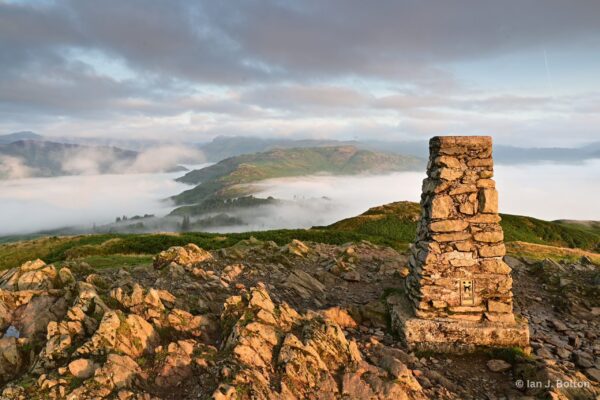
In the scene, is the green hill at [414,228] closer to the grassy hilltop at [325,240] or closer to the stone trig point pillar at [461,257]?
the grassy hilltop at [325,240]

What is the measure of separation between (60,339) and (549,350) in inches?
565

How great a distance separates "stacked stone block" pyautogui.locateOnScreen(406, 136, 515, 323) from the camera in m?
11.6

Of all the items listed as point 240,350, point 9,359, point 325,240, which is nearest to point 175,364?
point 240,350

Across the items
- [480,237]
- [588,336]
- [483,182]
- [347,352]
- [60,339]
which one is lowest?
[588,336]

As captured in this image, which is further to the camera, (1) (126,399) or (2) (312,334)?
(2) (312,334)

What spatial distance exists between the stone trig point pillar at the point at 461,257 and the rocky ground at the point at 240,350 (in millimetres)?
926

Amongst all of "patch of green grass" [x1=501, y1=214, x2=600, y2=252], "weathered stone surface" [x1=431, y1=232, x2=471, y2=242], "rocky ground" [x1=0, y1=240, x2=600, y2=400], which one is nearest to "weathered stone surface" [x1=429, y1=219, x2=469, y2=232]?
"weathered stone surface" [x1=431, y1=232, x2=471, y2=242]

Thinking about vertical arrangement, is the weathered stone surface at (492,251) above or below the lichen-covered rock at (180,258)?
above

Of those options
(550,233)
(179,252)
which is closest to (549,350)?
(179,252)

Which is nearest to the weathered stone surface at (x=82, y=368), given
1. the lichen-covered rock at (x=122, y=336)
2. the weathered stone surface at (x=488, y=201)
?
the lichen-covered rock at (x=122, y=336)

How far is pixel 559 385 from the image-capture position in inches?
365

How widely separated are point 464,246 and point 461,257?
37 cm

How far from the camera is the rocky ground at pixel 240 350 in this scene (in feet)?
27.0

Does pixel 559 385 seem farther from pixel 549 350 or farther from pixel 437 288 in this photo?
pixel 437 288
